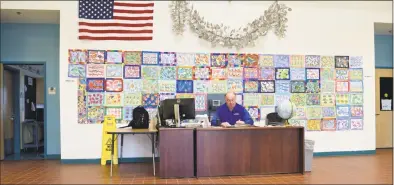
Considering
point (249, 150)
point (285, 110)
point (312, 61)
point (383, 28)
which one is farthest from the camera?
point (383, 28)

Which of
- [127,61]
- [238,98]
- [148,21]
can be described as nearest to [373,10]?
[238,98]

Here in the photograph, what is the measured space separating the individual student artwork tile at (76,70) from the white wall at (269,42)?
110mm

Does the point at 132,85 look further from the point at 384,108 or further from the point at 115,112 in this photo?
the point at 384,108

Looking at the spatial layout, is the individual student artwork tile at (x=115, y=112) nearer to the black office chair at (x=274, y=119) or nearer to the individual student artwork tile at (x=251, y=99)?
the individual student artwork tile at (x=251, y=99)

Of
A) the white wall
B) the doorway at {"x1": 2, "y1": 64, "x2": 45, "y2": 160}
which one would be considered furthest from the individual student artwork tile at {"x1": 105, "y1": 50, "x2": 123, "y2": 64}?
the doorway at {"x1": 2, "y1": 64, "x2": 45, "y2": 160}

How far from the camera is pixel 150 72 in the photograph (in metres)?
6.57

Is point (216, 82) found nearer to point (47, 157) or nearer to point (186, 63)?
point (186, 63)

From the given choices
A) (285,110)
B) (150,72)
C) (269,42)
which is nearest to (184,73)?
(150,72)

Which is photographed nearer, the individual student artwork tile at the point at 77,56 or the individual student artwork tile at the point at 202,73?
the individual student artwork tile at the point at 77,56

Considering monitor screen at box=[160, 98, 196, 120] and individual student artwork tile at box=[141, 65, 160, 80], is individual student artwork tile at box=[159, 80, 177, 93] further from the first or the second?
monitor screen at box=[160, 98, 196, 120]

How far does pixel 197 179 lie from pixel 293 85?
129 inches

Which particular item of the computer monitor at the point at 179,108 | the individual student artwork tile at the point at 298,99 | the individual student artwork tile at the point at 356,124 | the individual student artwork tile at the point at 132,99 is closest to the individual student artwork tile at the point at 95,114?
the individual student artwork tile at the point at 132,99

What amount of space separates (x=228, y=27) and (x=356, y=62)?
9.80ft

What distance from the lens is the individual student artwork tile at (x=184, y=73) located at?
6.62 m
